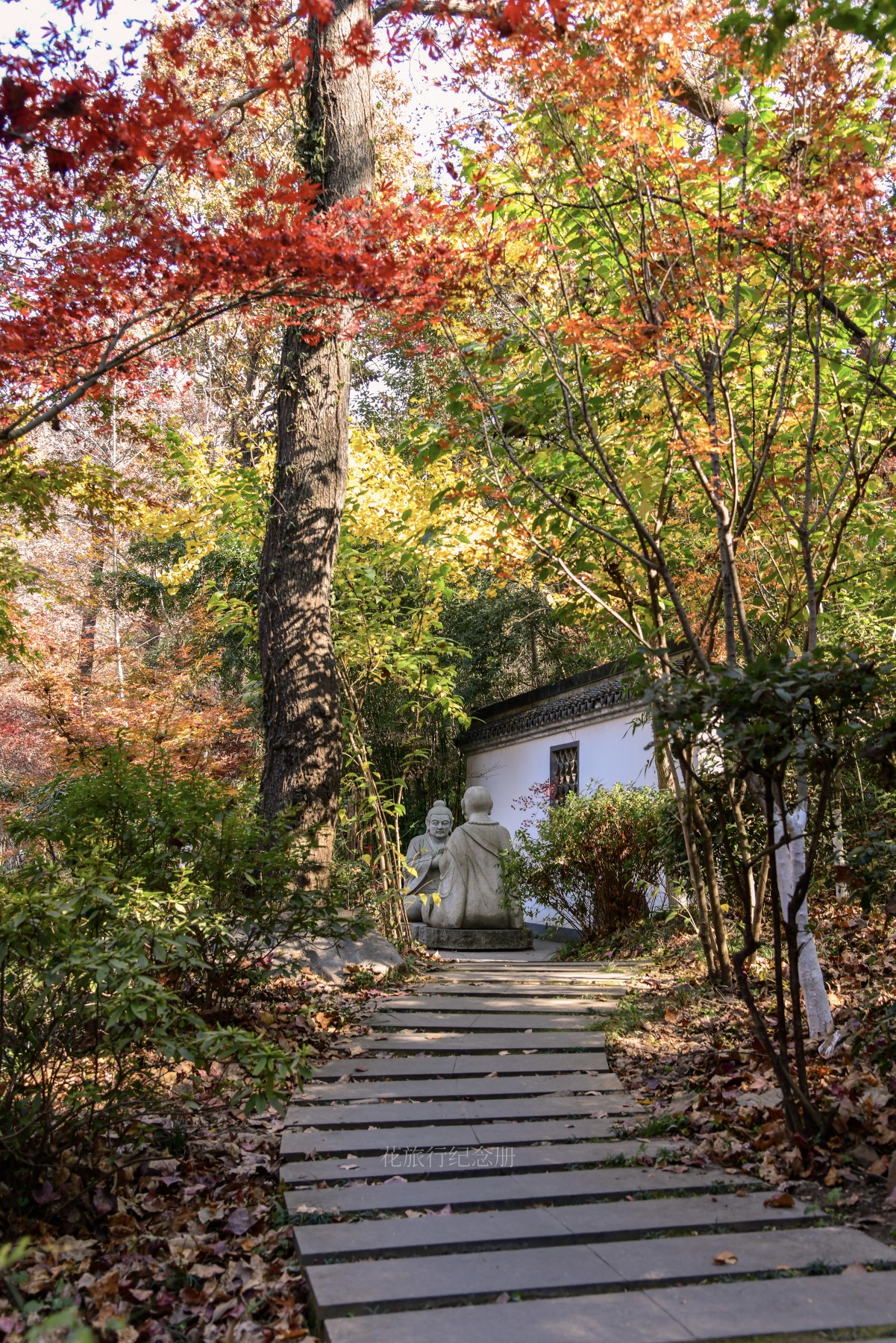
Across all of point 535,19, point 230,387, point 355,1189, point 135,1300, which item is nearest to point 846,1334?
point 355,1189

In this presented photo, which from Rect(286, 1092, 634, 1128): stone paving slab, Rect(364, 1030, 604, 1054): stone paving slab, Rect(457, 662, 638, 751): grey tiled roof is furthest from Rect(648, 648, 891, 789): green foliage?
Rect(457, 662, 638, 751): grey tiled roof

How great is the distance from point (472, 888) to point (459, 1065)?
4390mm

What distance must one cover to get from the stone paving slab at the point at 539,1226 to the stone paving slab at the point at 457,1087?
1155 mm

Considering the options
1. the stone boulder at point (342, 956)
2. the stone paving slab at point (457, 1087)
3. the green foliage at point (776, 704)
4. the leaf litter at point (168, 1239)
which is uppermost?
the green foliage at point (776, 704)

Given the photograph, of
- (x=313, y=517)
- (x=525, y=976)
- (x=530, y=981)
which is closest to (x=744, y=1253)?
(x=530, y=981)

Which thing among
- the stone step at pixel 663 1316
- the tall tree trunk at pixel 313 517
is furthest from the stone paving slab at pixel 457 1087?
the tall tree trunk at pixel 313 517

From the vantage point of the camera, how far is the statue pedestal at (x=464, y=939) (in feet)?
28.2

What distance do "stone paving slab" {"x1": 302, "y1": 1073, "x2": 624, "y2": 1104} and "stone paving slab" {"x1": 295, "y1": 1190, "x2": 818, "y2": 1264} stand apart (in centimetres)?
115

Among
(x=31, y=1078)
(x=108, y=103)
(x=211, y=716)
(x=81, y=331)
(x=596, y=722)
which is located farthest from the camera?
(x=211, y=716)

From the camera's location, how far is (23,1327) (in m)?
2.00

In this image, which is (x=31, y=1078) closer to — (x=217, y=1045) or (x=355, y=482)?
(x=217, y=1045)

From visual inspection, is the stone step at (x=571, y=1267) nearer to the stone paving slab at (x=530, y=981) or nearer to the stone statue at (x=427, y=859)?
the stone paving slab at (x=530, y=981)

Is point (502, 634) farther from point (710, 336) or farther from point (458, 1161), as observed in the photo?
point (458, 1161)

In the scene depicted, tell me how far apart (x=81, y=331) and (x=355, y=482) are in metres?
5.60
